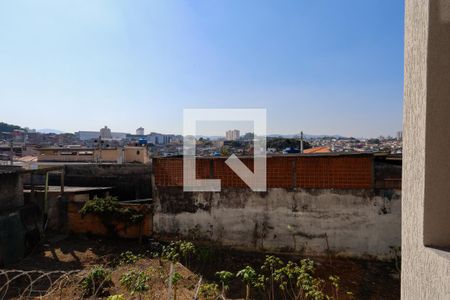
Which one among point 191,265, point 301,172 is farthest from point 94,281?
point 301,172

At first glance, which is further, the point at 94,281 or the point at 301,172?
the point at 301,172

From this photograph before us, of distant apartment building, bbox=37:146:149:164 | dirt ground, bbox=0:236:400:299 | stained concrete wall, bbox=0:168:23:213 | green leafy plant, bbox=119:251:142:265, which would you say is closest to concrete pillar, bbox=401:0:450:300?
dirt ground, bbox=0:236:400:299

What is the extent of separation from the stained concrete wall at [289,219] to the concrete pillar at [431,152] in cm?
729

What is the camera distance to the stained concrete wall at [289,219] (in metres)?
7.71

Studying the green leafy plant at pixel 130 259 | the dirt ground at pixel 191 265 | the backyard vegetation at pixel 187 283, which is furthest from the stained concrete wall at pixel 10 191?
the backyard vegetation at pixel 187 283

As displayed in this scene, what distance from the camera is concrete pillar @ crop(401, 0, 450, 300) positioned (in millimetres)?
1064

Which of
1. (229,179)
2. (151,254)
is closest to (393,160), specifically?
(229,179)

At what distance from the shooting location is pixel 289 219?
27.2 ft

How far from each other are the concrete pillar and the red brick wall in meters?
7.29

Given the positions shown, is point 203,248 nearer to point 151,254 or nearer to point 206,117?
point 151,254

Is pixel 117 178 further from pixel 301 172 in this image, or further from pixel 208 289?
pixel 208 289

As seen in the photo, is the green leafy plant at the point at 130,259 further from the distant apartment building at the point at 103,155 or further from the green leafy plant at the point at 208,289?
the distant apartment building at the point at 103,155

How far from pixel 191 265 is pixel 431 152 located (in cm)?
768

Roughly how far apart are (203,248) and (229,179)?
2.16m
